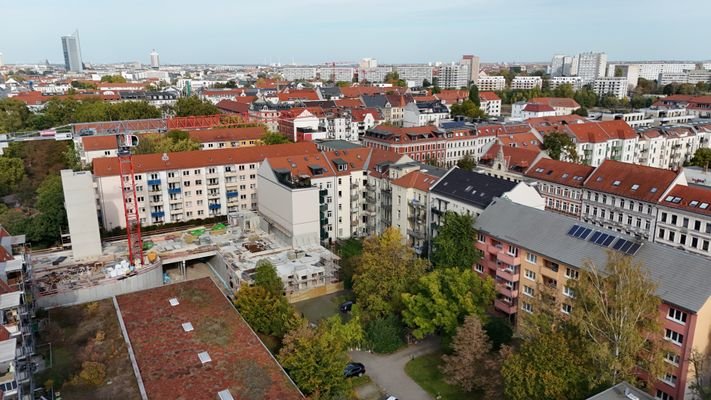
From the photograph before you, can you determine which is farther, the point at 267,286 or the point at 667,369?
the point at 267,286

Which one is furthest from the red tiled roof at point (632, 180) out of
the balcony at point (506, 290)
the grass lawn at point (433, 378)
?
the grass lawn at point (433, 378)

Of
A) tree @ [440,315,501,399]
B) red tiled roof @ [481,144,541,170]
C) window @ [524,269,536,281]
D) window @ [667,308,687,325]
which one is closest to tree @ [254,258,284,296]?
tree @ [440,315,501,399]

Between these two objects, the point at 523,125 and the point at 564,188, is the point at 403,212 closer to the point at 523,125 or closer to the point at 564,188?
the point at 564,188

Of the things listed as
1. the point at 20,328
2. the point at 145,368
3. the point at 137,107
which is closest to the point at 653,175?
the point at 145,368

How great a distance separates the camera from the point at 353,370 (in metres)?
33.2

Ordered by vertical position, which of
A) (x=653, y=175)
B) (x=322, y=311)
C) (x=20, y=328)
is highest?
(x=653, y=175)

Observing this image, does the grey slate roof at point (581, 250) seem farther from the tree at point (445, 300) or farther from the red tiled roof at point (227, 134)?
the red tiled roof at point (227, 134)

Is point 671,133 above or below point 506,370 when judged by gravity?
above

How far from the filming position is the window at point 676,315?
1059 inches

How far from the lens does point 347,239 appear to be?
5584 centimetres

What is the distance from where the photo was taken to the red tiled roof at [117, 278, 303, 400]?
87.7ft

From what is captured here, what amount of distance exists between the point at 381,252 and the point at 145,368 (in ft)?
58.9

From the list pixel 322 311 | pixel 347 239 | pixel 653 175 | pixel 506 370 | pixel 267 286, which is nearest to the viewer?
pixel 506 370

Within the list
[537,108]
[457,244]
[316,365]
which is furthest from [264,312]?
[537,108]
